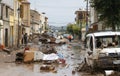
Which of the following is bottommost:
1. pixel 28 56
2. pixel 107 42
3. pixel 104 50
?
pixel 28 56

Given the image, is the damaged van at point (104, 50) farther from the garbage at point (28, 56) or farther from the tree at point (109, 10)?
the tree at point (109, 10)

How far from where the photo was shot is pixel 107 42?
2319 cm

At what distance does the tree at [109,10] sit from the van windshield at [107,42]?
42.6ft

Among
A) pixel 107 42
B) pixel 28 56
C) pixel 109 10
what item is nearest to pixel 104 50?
pixel 107 42

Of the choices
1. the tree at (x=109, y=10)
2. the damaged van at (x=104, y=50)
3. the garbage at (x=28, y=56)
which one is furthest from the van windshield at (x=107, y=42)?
the tree at (x=109, y=10)

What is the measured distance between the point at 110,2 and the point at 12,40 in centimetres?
2676

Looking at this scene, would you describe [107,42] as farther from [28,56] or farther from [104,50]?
[28,56]

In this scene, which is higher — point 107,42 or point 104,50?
point 107,42

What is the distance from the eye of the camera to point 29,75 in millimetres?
22641

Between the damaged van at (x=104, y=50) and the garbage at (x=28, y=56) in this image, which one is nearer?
the damaged van at (x=104, y=50)

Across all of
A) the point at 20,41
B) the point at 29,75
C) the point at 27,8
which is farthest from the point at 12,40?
the point at 27,8

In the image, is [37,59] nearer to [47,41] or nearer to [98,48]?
[98,48]

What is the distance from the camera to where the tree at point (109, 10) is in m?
36.0

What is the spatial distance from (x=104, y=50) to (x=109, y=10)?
1500 centimetres
